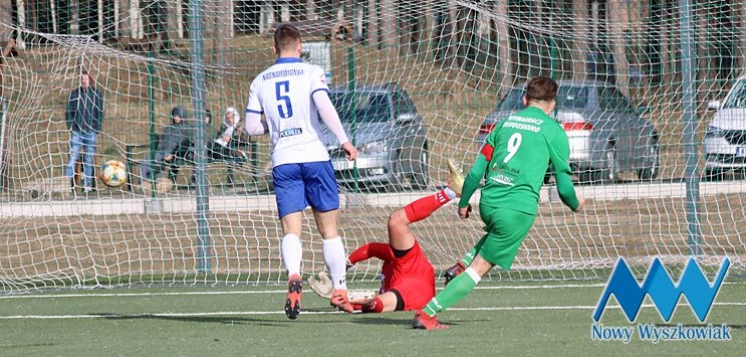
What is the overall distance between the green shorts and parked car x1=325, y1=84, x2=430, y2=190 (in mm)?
4786

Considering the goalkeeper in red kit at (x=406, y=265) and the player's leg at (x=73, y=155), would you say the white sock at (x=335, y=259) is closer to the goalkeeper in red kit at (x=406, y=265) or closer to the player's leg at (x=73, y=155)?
the goalkeeper in red kit at (x=406, y=265)

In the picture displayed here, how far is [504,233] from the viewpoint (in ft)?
25.0

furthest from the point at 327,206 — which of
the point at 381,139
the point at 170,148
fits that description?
the point at 381,139

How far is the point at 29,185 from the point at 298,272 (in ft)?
15.6

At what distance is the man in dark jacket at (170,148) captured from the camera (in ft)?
40.1

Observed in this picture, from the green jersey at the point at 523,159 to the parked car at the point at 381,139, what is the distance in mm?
4736

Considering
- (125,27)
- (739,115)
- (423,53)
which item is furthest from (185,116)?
(739,115)

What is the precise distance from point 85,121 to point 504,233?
256 inches

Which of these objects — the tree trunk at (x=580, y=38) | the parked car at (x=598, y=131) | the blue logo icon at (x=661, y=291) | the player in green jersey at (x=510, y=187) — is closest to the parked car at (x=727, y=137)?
the parked car at (x=598, y=131)

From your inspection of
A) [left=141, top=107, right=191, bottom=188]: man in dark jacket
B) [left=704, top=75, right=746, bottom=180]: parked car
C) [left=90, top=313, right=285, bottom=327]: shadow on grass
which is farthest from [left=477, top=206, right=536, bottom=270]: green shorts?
[left=141, top=107, right=191, bottom=188]: man in dark jacket

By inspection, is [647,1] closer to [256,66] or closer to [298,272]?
[256,66]

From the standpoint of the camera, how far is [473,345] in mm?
6973

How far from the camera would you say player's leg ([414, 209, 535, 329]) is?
7.58 meters

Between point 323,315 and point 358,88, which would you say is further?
point 358,88
